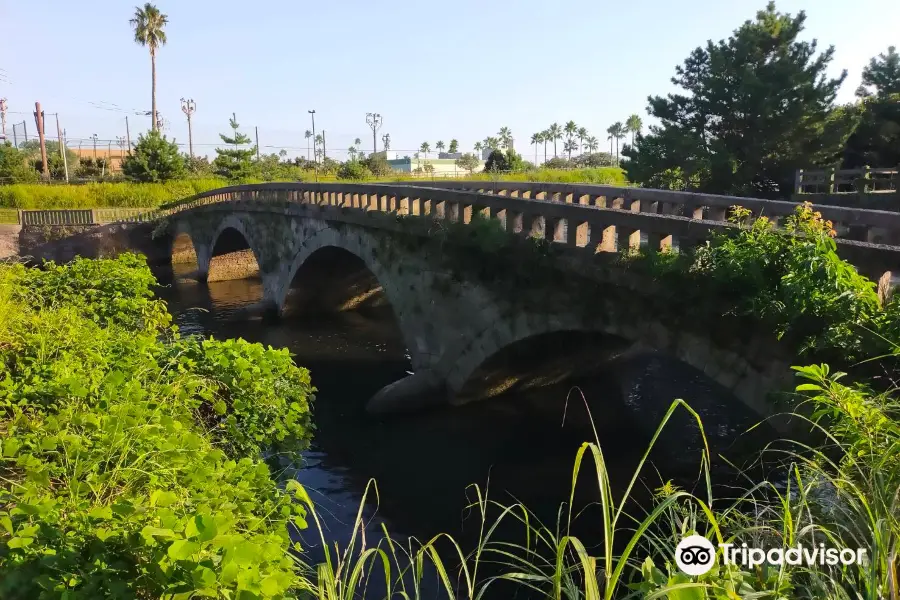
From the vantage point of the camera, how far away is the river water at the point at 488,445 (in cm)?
1266

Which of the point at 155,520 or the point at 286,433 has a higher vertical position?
the point at 155,520

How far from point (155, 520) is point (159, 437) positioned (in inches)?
49.5

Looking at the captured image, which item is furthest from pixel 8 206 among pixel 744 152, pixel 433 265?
pixel 744 152

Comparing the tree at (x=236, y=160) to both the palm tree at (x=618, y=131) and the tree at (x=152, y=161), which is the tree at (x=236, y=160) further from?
the palm tree at (x=618, y=131)

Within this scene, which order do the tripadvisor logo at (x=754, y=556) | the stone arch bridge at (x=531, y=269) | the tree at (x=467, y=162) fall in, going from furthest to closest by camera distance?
1. the tree at (x=467, y=162)
2. the stone arch bridge at (x=531, y=269)
3. the tripadvisor logo at (x=754, y=556)

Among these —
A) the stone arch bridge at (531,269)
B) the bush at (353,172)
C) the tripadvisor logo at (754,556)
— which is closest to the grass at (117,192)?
the bush at (353,172)

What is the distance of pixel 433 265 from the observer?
17.1 metres

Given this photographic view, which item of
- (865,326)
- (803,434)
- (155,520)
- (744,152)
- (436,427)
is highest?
(744,152)

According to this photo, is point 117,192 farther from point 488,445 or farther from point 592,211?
point 592,211

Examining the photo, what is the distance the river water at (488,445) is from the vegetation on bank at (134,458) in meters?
2.75

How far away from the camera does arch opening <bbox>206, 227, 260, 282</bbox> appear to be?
3978 cm

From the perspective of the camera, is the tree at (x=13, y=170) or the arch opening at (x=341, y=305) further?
the tree at (x=13, y=170)

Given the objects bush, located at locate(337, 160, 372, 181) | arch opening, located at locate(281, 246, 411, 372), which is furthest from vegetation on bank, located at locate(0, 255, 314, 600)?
bush, located at locate(337, 160, 372, 181)

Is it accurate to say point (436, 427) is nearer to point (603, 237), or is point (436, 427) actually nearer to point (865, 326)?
point (603, 237)
